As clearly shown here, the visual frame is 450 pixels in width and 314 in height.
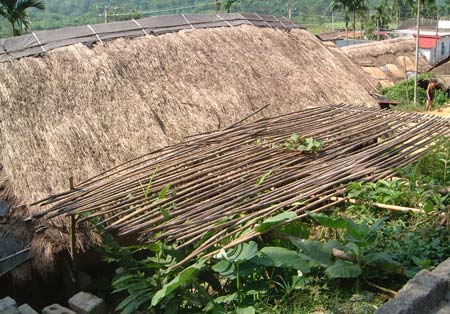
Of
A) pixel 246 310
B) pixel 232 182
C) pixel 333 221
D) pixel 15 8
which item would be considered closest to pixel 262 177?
pixel 232 182

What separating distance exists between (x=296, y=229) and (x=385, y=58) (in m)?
15.6

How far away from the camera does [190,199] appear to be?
353cm

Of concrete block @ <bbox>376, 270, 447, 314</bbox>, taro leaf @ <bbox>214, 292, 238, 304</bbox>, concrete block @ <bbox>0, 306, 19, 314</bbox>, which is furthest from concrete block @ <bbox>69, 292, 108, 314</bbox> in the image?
concrete block @ <bbox>376, 270, 447, 314</bbox>

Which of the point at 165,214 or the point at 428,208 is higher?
the point at 165,214

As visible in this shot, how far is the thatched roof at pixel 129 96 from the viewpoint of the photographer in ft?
15.1

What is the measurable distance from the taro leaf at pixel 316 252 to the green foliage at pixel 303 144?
1.42 m

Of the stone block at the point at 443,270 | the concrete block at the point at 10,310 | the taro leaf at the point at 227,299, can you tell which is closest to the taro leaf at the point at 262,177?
the taro leaf at the point at 227,299

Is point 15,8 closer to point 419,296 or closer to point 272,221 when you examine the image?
point 272,221

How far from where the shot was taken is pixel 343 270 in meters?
2.74

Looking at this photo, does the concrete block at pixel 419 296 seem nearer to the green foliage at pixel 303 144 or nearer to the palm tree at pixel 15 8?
the green foliage at pixel 303 144

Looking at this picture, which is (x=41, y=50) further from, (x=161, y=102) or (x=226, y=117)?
(x=226, y=117)

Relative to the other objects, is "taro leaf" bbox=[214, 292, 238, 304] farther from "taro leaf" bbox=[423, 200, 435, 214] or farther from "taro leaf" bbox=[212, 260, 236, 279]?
"taro leaf" bbox=[423, 200, 435, 214]

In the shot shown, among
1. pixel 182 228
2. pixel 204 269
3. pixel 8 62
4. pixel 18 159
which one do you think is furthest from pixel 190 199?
pixel 8 62

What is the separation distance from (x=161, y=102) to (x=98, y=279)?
2444 millimetres
